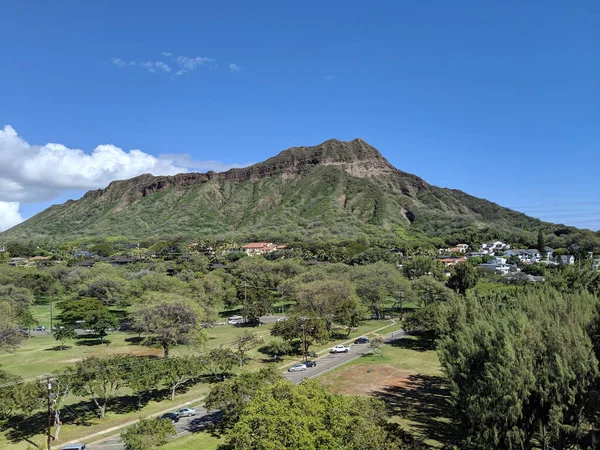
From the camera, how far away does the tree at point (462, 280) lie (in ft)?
238

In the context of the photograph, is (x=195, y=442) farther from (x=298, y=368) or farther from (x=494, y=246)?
(x=494, y=246)

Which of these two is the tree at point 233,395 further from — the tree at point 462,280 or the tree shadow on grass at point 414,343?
the tree at point 462,280

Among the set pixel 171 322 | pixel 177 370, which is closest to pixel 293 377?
pixel 177 370

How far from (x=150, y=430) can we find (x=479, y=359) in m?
19.6

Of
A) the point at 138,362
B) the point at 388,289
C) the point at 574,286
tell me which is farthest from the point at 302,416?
the point at 388,289

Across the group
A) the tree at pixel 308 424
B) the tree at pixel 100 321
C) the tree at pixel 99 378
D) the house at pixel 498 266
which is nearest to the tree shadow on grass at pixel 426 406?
the tree at pixel 308 424

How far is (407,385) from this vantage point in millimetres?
36688

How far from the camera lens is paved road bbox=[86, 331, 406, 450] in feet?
86.8

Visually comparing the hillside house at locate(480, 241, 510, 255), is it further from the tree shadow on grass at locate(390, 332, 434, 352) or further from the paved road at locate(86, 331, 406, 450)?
the paved road at locate(86, 331, 406, 450)

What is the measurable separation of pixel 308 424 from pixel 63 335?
48083 millimetres

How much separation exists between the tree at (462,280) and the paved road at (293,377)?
2099 centimetres

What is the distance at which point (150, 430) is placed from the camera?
23.4 meters

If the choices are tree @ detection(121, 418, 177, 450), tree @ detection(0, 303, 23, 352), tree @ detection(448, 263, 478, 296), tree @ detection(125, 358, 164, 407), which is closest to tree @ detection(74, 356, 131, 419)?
tree @ detection(125, 358, 164, 407)

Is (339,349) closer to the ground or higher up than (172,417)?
higher up
